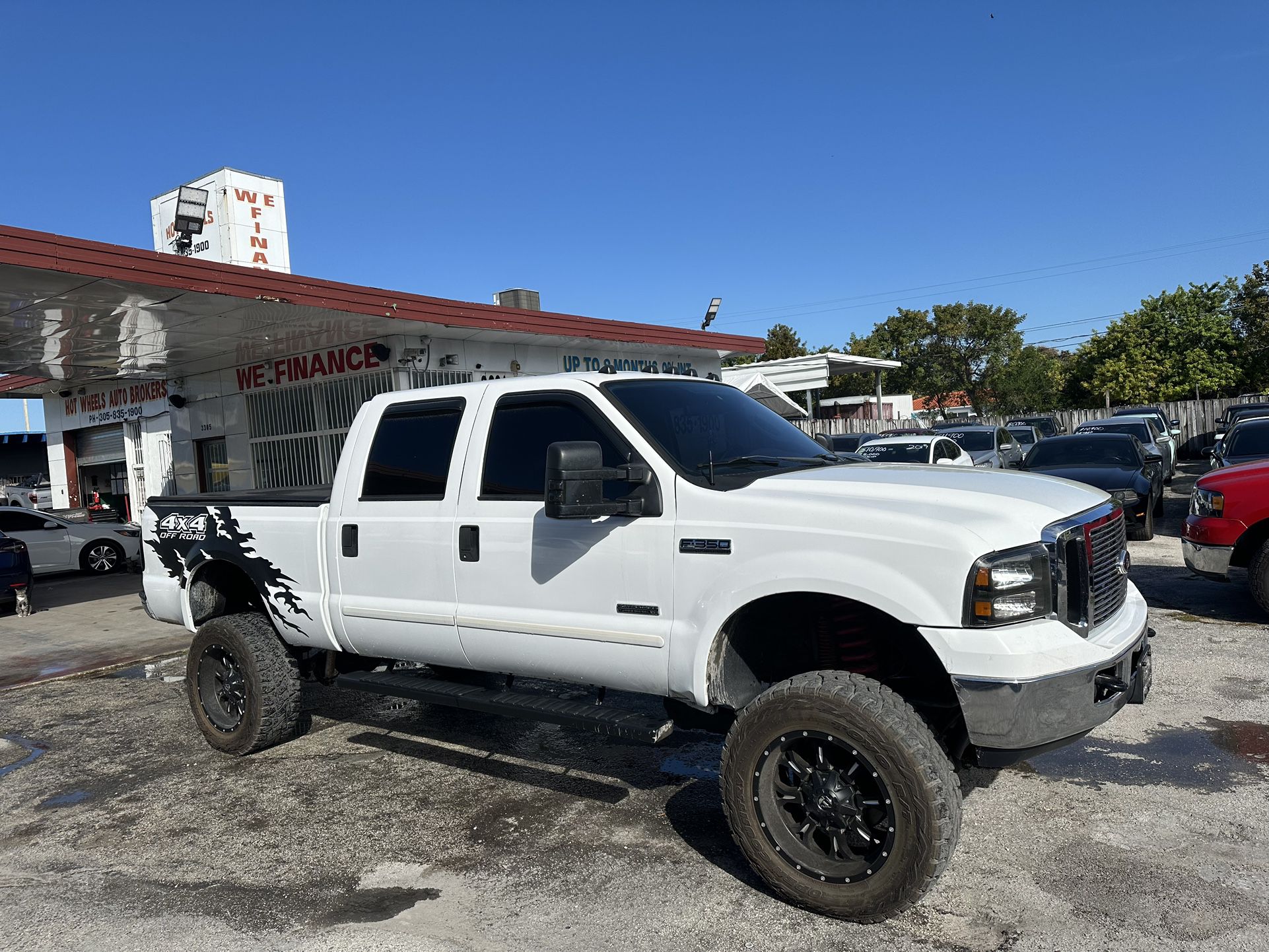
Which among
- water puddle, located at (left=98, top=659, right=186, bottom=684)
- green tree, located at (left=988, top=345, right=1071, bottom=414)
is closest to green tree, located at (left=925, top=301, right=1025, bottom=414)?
green tree, located at (left=988, top=345, right=1071, bottom=414)

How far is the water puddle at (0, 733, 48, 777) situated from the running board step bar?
231 cm

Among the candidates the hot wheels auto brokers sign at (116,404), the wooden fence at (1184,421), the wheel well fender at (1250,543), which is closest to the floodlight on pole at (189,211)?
the hot wheels auto brokers sign at (116,404)

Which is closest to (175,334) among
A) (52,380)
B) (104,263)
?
(104,263)

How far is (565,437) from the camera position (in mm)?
4551

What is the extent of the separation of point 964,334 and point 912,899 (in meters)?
50.6

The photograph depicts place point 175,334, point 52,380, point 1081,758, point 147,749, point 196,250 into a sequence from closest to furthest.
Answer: point 1081,758 → point 147,749 → point 175,334 → point 52,380 → point 196,250

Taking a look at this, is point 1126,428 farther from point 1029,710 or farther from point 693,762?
point 1029,710

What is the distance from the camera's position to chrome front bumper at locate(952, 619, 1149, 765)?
335 cm

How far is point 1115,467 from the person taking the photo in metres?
13.0

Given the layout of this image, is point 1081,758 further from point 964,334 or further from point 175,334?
point 964,334

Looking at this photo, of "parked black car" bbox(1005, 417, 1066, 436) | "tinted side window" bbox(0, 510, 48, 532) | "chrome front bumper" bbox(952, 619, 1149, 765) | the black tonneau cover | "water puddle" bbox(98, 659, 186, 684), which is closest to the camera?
"chrome front bumper" bbox(952, 619, 1149, 765)

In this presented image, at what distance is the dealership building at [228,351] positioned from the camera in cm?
1034

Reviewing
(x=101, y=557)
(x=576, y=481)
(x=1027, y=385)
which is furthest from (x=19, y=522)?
(x=1027, y=385)

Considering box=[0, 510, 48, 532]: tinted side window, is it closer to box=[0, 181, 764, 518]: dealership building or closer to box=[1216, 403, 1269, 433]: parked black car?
box=[0, 181, 764, 518]: dealership building
